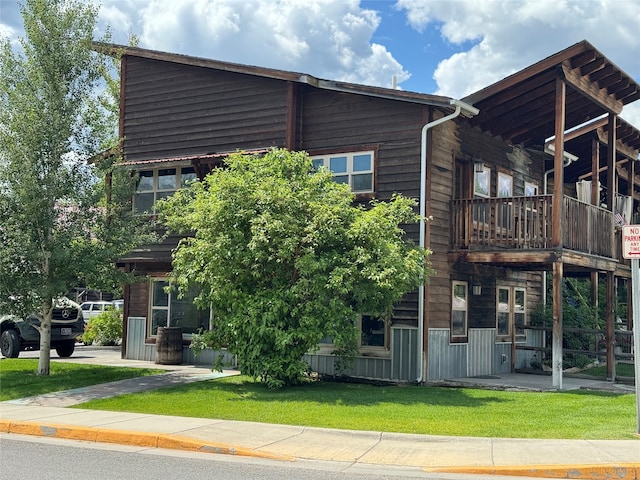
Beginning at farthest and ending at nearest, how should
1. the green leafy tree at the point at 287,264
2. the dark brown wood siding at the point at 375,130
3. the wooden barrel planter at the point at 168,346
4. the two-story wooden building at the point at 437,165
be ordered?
the wooden barrel planter at the point at 168,346 → the dark brown wood siding at the point at 375,130 → the two-story wooden building at the point at 437,165 → the green leafy tree at the point at 287,264

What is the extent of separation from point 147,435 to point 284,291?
453cm

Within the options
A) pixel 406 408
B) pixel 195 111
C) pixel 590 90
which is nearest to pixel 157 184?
pixel 195 111

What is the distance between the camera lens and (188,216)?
14164 mm

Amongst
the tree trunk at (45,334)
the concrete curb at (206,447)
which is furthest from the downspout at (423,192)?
the tree trunk at (45,334)

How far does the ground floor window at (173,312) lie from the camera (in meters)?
18.8

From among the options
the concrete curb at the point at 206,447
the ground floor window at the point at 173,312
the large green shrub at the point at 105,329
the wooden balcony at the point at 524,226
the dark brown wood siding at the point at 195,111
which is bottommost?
the concrete curb at the point at 206,447

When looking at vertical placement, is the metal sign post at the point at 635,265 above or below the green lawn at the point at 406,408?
above

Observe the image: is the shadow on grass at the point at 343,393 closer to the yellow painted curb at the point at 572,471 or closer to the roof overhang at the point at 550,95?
the yellow painted curb at the point at 572,471

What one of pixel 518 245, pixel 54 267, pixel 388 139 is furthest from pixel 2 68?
pixel 518 245

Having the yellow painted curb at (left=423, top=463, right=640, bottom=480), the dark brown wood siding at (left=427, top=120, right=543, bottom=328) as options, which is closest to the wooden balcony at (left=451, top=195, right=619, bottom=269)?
the dark brown wood siding at (left=427, top=120, right=543, bottom=328)

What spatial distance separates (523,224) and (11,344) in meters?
14.6

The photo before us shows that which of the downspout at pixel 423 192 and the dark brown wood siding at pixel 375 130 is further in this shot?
the dark brown wood siding at pixel 375 130

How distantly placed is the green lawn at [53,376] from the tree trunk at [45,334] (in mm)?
233

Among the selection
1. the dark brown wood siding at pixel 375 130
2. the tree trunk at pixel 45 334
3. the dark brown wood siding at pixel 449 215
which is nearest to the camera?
the tree trunk at pixel 45 334
